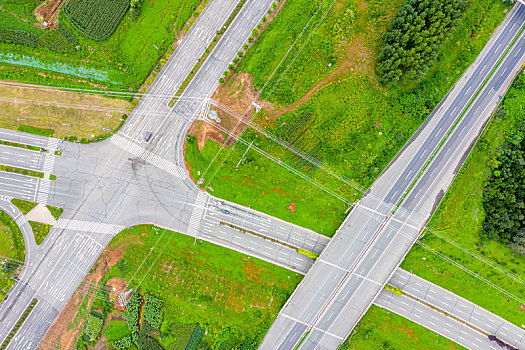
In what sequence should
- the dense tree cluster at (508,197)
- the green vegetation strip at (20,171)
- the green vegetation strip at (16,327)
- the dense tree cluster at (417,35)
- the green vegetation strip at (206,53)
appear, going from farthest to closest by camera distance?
the green vegetation strip at (206,53)
the green vegetation strip at (20,171)
the green vegetation strip at (16,327)
the dense tree cluster at (508,197)
the dense tree cluster at (417,35)

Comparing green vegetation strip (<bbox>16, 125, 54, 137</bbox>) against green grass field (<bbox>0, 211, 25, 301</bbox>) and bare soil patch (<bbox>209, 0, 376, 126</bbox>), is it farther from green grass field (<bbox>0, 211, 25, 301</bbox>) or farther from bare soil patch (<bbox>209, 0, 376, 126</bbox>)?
bare soil patch (<bbox>209, 0, 376, 126</bbox>)

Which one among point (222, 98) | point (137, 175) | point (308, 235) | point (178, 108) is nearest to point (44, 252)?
point (137, 175)

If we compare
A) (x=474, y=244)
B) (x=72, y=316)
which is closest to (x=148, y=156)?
(x=72, y=316)

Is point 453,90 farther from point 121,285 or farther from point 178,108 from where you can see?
point 121,285

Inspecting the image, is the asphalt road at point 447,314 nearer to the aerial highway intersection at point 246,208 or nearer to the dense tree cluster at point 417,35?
the aerial highway intersection at point 246,208

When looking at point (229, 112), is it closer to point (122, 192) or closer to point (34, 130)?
point (122, 192)

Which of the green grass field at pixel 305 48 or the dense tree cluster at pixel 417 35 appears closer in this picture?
the dense tree cluster at pixel 417 35

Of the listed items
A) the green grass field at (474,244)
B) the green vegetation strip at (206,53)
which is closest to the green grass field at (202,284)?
the green grass field at (474,244)
